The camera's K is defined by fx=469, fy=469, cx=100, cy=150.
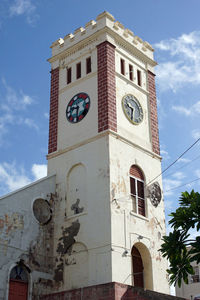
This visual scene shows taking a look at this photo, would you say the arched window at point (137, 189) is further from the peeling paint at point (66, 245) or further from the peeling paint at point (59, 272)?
the peeling paint at point (59, 272)

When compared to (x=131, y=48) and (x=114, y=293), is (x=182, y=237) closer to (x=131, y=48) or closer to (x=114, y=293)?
(x=114, y=293)

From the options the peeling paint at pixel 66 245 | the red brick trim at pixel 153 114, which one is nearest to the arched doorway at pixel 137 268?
the peeling paint at pixel 66 245

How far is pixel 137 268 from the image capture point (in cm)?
2636

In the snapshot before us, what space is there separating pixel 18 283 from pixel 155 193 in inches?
389

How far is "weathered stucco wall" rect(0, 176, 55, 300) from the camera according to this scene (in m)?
24.0

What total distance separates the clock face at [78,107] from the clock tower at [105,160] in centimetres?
7

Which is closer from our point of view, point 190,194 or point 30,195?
point 190,194

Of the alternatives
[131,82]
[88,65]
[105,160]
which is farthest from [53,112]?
[105,160]

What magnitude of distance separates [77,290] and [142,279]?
441 cm

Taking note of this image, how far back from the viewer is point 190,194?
1827 cm

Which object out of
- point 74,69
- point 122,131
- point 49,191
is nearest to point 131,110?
point 122,131

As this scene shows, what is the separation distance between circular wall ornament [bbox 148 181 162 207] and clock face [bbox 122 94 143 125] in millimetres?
4161

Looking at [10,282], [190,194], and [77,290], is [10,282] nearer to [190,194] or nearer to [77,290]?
[77,290]

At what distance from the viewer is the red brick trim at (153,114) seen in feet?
101
